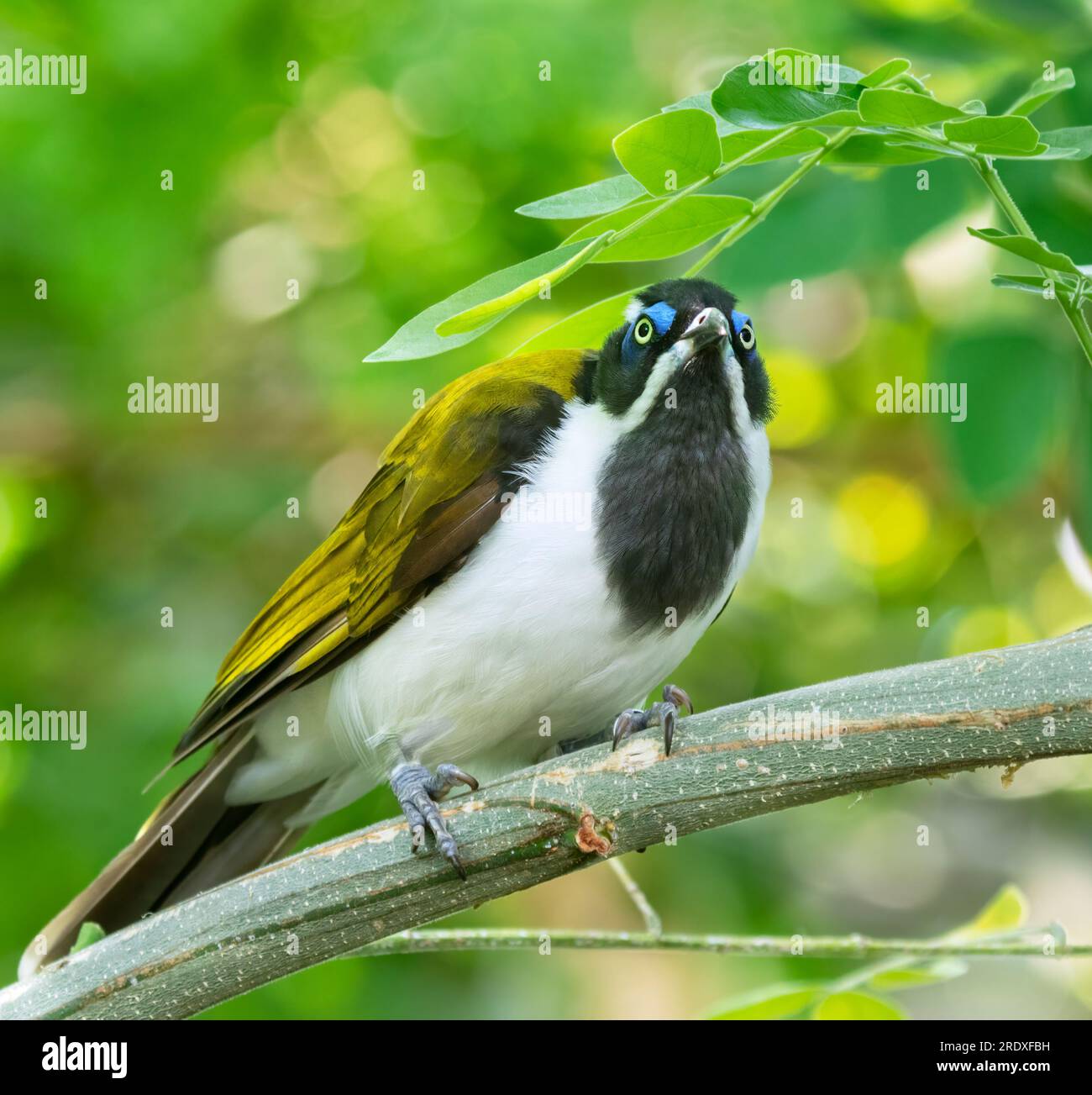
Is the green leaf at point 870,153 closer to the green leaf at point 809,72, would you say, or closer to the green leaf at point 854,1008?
the green leaf at point 809,72

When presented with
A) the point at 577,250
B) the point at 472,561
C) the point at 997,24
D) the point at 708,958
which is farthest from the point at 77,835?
the point at 997,24

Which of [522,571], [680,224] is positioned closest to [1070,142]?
[680,224]

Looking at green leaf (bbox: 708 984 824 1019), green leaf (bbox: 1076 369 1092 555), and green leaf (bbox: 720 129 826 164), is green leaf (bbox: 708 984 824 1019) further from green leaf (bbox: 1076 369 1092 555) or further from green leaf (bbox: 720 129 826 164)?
green leaf (bbox: 720 129 826 164)

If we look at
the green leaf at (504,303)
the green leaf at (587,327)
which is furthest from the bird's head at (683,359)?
the green leaf at (504,303)

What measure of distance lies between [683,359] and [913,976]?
132cm

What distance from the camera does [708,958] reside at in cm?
559

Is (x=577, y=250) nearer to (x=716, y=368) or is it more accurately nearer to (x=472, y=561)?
(x=716, y=368)

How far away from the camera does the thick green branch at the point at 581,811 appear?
2.17 m

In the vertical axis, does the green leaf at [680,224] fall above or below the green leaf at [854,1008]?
above

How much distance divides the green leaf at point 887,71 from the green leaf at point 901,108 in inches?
1.4

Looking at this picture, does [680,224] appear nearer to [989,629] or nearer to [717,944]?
[717,944]

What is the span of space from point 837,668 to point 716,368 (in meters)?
2.78

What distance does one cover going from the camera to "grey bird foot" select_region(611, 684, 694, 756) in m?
2.57

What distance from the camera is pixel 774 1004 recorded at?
8.83 feet
